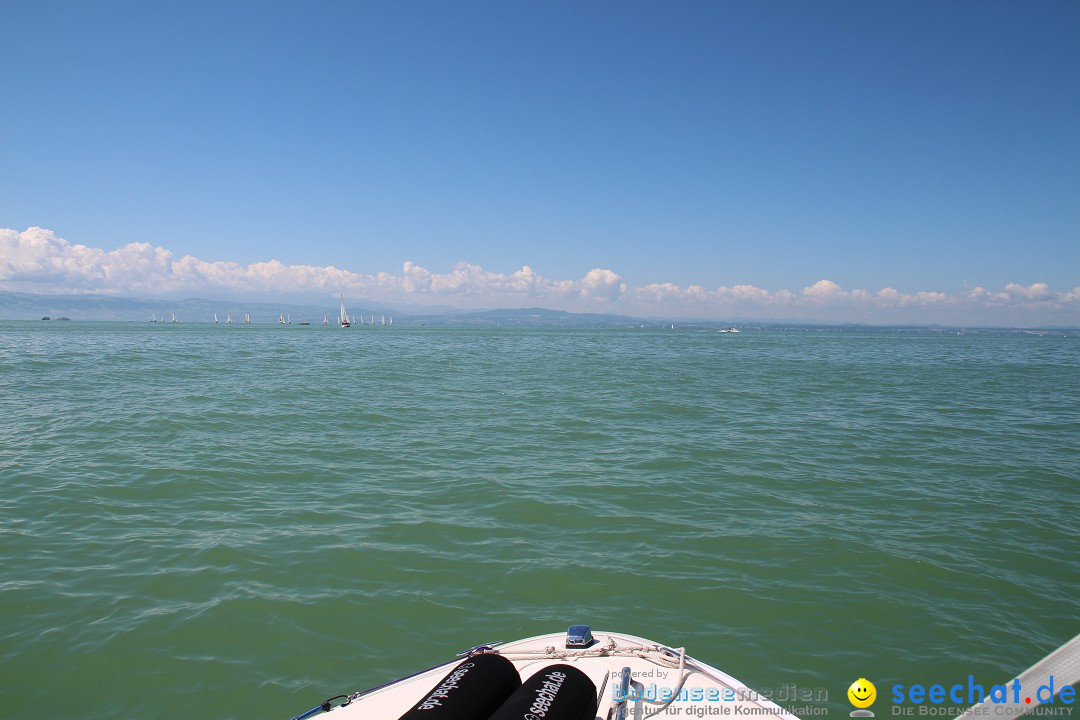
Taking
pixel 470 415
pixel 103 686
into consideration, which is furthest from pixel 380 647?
pixel 470 415

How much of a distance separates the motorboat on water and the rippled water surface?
189cm

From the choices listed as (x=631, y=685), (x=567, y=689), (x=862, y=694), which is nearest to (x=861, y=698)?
(x=862, y=694)

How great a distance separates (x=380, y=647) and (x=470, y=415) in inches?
650

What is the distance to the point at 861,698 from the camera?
19.4ft

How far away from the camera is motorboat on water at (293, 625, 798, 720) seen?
3.87 m

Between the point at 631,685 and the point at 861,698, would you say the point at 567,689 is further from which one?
the point at 861,698

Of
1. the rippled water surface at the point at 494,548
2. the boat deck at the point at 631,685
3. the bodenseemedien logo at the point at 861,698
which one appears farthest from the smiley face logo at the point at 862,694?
the boat deck at the point at 631,685

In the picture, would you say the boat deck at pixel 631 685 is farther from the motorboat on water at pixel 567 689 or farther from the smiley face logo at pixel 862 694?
the smiley face logo at pixel 862 694

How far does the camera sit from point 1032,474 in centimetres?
1520

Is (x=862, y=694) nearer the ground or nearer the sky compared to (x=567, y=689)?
nearer the ground

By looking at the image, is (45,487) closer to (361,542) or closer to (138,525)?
(138,525)

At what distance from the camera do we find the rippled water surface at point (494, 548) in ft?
22.5

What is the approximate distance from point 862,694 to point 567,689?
3951 mm

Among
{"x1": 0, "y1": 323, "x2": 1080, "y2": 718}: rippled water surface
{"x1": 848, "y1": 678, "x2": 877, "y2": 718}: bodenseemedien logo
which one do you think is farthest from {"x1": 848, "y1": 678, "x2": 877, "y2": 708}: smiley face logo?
{"x1": 0, "y1": 323, "x2": 1080, "y2": 718}: rippled water surface
